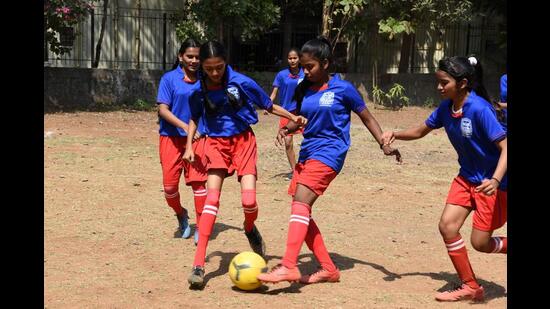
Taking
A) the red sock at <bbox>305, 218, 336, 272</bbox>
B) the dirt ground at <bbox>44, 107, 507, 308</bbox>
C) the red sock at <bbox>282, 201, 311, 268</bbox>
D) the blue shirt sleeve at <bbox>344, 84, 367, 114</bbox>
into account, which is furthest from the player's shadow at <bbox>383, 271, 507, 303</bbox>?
the blue shirt sleeve at <bbox>344, 84, 367, 114</bbox>

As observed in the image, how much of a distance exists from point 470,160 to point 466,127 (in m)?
0.27

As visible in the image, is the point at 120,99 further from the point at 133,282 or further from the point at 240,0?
the point at 133,282

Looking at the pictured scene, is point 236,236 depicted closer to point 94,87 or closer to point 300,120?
point 300,120

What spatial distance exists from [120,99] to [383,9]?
7898mm

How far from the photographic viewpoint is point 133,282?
20.1 ft

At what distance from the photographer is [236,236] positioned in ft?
25.7

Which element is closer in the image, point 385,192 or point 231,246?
point 231,246

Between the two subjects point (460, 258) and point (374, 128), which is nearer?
point (460, 258)

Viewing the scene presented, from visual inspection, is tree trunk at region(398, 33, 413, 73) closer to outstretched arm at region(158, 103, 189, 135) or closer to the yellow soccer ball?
outstretched arm at region(158, 103, 189, 135)

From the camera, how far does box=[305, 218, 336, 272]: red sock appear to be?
6270 mm

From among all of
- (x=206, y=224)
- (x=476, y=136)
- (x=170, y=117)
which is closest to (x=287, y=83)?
(x=170, y=117)
